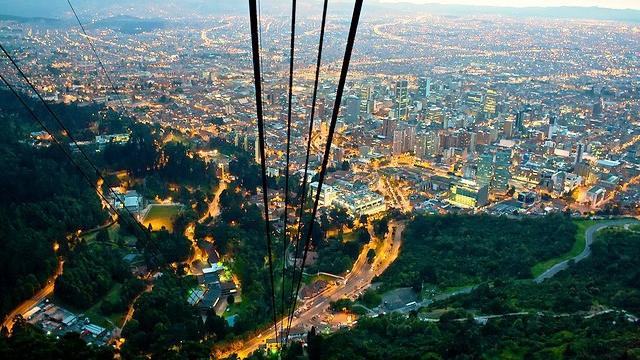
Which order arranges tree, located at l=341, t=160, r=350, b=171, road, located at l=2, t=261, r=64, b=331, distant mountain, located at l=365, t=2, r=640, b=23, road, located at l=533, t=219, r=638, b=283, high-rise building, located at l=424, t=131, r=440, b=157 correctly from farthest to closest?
distant mountain, located at l=365, t=2, r=640, b=23 < high-rise building, located at l=424, t=131, r=440, b=157 < tree, located at l=341, t=160, r=350, b=171 < road, located at l=533, t=219, r=638, b=283 < road, located at l=2, t=261, r=64, b=331

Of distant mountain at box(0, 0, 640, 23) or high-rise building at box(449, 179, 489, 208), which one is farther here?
distant mountain at box(0, 0, 640, 23)

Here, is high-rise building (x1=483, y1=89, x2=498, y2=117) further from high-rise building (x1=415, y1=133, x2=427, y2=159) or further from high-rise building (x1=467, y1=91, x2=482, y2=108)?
high-rise building (x1=415, y1=133, x2=427, y2=159)

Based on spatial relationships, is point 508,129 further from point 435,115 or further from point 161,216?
point 161,216

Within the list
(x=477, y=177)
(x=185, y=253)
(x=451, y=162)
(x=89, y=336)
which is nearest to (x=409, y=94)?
(x=451, y=162)

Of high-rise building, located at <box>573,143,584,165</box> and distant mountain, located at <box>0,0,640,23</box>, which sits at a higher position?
distant mountain, located at <box>0,0,640,23</box>

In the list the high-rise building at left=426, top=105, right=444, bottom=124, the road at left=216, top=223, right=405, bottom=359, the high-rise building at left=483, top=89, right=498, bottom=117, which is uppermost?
the high-rise building at left=483, top=89, right=498, bottom=117

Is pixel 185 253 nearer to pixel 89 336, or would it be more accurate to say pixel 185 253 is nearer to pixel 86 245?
pixel 86 245

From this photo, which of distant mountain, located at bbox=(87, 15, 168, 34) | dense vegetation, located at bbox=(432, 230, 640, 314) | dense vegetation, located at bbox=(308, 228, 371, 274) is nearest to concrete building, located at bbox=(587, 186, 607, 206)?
dense vegetation, located at bbox=(432, 230, 640, 314)

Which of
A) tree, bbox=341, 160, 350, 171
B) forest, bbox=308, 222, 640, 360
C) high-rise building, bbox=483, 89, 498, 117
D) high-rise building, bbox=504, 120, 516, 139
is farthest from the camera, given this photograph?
high-rise building, bbox=483, 89, 498, 117
